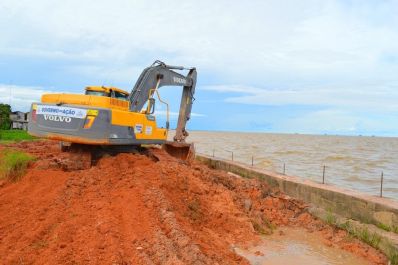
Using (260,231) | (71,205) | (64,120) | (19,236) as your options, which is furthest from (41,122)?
(260,231)

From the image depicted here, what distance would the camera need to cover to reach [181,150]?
1333cm

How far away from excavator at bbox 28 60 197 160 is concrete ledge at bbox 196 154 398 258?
361 centimetres

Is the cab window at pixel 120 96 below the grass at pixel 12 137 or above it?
above

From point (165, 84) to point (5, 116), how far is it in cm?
1767

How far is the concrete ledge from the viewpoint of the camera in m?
7.34

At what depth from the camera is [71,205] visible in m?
6.91

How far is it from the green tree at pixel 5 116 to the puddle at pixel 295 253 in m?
22.0

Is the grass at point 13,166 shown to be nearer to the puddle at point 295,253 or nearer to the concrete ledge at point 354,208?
the puddle at point 295,253

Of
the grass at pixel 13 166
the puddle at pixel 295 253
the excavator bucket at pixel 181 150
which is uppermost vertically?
the excavator bucket at pixel 181 150

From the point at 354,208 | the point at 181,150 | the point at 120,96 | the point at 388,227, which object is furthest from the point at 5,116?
the point at 388,227

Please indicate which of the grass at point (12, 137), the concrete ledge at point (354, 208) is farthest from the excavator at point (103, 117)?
the grass at point (12, 137)

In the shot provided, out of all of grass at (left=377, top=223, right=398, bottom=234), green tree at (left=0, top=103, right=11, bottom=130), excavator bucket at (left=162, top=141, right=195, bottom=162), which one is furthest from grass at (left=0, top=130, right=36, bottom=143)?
grass at (left=377, top=223, right=398, bottom=234)

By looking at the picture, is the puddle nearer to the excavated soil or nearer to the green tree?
the excavated soil

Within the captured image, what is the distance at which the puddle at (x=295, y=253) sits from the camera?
6.56m
